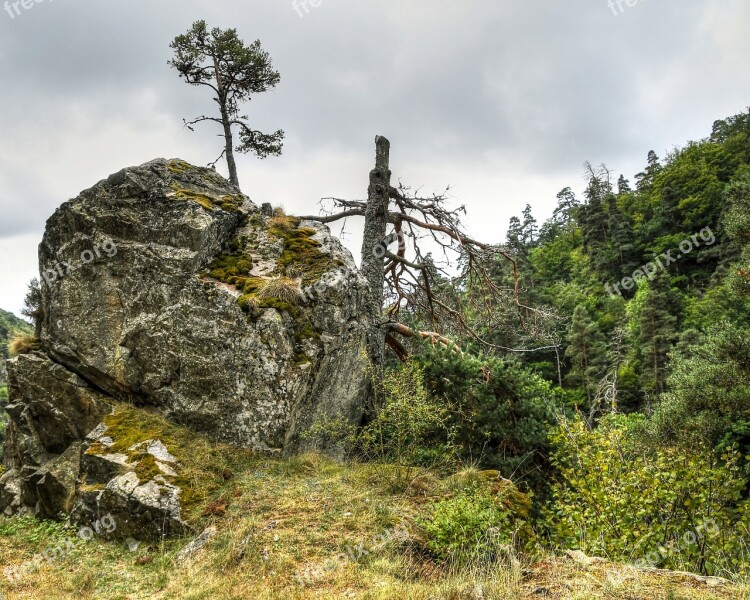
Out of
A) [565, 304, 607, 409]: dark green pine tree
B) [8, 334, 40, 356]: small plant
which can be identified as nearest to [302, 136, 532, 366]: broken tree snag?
[8, 334, 40, 356]: small plant

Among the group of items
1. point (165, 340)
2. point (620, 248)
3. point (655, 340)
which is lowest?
point (165, 340)

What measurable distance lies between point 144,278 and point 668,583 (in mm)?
9908

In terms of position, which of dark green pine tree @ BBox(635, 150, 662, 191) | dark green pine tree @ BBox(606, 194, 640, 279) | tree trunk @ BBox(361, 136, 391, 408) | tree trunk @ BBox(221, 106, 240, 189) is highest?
dark green pine tree @ BBox(635, 150, 662, 191)

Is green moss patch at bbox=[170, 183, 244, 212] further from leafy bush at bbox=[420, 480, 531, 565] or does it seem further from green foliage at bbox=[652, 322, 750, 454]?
green foliage at bbox=[652, 322, 750, 454]

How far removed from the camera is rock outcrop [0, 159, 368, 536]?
8461 millimetres

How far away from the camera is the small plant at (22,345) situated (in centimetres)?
1009

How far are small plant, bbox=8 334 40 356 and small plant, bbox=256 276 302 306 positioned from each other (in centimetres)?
549

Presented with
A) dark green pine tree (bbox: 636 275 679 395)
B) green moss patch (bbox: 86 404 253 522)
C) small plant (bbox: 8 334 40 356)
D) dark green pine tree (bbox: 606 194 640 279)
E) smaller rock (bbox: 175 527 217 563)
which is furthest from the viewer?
dark green pine tree (bbox: 606 194 640 279)

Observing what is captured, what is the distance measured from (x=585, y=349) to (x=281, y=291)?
40.6 meters

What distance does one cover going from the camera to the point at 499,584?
4.22 metres

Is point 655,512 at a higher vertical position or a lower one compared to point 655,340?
lower

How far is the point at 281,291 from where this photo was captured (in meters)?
9.45

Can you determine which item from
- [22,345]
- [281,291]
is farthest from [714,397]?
[22,345]

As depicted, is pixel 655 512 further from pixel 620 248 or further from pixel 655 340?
pixel 620 248
